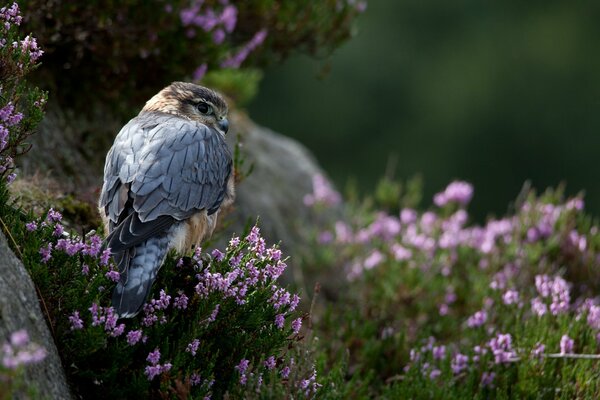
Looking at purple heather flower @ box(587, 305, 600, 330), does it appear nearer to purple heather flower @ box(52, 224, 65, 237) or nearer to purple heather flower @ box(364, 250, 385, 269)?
purple heather flower @ box(364, 250, 385, 269)

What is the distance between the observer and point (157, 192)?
13.4 ft

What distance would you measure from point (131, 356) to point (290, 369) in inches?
24.0

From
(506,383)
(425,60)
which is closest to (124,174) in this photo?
(506,383)

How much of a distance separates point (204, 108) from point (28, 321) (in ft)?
7.08

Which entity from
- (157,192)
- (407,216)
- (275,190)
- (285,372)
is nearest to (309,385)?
(285,372)

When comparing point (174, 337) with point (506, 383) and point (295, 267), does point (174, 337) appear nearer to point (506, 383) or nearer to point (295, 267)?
point (506, 383)

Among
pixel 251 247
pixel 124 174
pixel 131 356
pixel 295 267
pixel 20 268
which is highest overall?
pixel 295 267

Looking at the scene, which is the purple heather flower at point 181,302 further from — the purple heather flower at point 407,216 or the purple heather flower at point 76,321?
the purple heather flower at point 407,216

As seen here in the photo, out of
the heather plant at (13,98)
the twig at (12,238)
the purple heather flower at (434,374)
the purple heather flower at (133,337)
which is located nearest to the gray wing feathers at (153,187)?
the purple heather flower at (133,337)

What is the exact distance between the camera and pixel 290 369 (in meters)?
3.60

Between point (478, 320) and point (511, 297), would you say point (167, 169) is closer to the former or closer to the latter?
point (478, 320)

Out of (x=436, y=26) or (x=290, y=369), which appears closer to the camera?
(x=290, y=369)

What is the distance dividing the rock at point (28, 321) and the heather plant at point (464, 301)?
1639 mm

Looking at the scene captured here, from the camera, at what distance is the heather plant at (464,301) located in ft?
15.6
